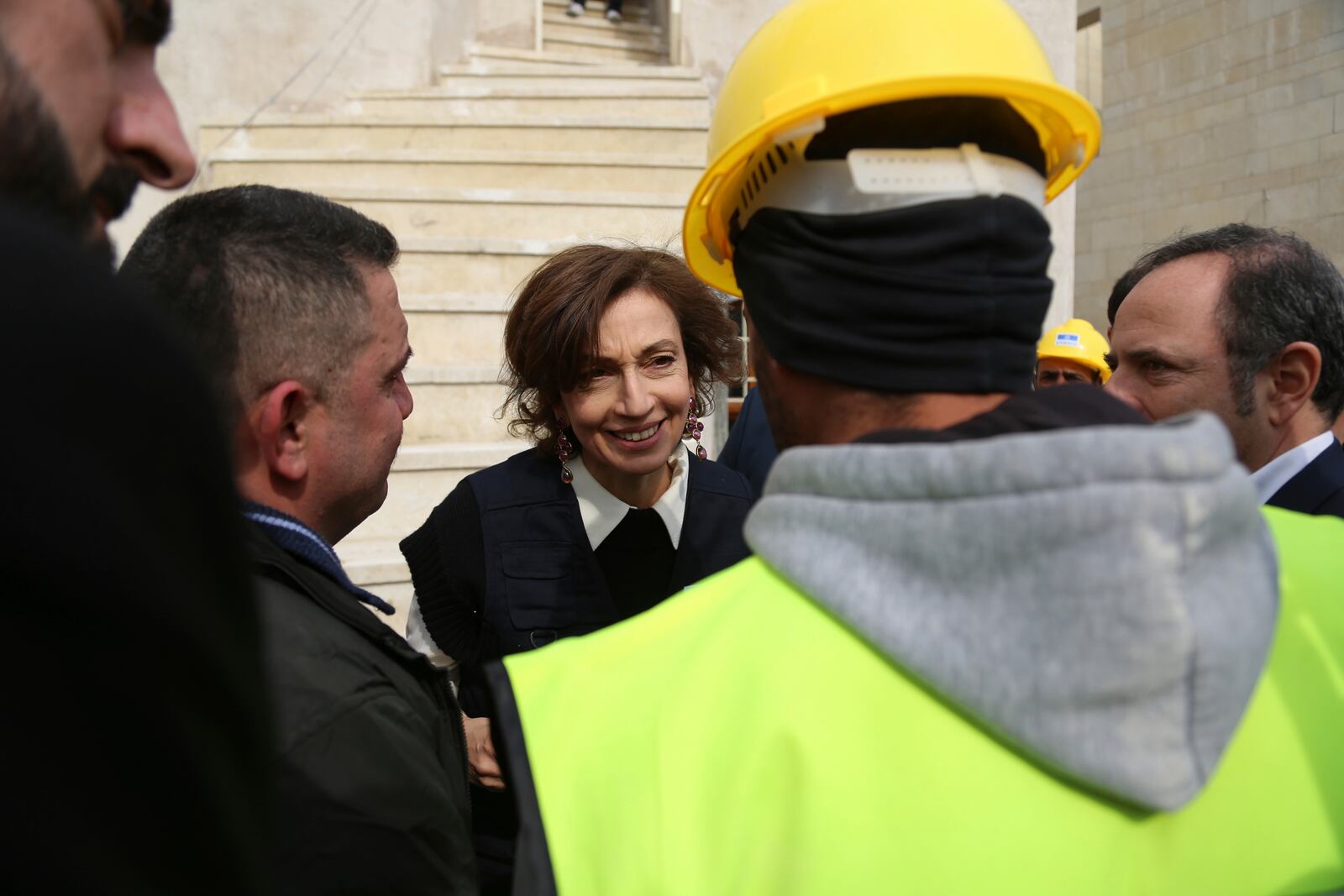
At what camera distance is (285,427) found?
1.51 m

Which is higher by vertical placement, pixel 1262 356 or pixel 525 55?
pixel 525 55

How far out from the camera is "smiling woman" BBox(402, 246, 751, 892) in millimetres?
2441

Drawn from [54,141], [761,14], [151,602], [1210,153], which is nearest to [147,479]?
[151,602]

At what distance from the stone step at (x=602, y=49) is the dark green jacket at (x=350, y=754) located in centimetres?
925

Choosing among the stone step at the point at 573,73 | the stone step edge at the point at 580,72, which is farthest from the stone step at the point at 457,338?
the stone step edge at the point at 580,72

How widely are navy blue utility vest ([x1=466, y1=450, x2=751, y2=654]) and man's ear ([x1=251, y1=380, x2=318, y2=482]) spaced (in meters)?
0.95

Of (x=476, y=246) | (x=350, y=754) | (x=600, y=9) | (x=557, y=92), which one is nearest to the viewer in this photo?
(x=350, y=754)

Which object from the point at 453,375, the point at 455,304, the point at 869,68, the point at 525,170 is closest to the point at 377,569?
the point at 453,375

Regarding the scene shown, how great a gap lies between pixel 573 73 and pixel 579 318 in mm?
6191

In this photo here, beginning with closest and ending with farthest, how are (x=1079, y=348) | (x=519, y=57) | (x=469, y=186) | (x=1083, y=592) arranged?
1. (x=1083, y=592)
2. (x=1079, y=348)
3. (x=469, y=186)
4. (x=519, y=57)

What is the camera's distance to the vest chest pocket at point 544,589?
7.91 feet

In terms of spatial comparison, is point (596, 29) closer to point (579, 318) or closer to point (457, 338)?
point (457, 338)

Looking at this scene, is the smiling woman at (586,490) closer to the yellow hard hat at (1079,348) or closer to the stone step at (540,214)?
the yellow hard hat at (1079,348)

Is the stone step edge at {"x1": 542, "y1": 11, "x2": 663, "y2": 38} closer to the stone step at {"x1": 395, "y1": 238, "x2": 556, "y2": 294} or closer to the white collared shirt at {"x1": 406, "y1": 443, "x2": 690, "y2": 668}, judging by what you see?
the stone step at {"x1": 395, "y1": 238, "x2": 556, "y2": 294}
